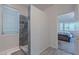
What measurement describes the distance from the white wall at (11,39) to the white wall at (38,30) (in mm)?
128

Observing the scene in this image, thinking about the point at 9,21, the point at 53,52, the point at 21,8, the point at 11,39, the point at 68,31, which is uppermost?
the point at 21,8

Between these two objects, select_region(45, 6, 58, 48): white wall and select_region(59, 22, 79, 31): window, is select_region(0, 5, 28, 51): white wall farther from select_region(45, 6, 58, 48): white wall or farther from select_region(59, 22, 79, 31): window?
select_region(59, 22, 79, 31): window

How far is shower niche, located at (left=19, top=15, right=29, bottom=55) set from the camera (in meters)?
1.60

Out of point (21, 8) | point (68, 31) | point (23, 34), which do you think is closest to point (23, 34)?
point (23, 34)

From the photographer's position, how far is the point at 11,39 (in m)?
1.59

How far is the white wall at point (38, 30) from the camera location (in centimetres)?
161

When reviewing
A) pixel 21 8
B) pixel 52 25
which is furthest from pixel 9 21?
pixel 52 25

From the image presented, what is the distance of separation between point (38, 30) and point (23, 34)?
0.67 ft

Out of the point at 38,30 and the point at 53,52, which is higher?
the point at 38,30

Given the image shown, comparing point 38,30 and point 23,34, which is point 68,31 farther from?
point 23,34

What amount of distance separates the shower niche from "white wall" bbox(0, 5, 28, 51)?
52 millimetres
